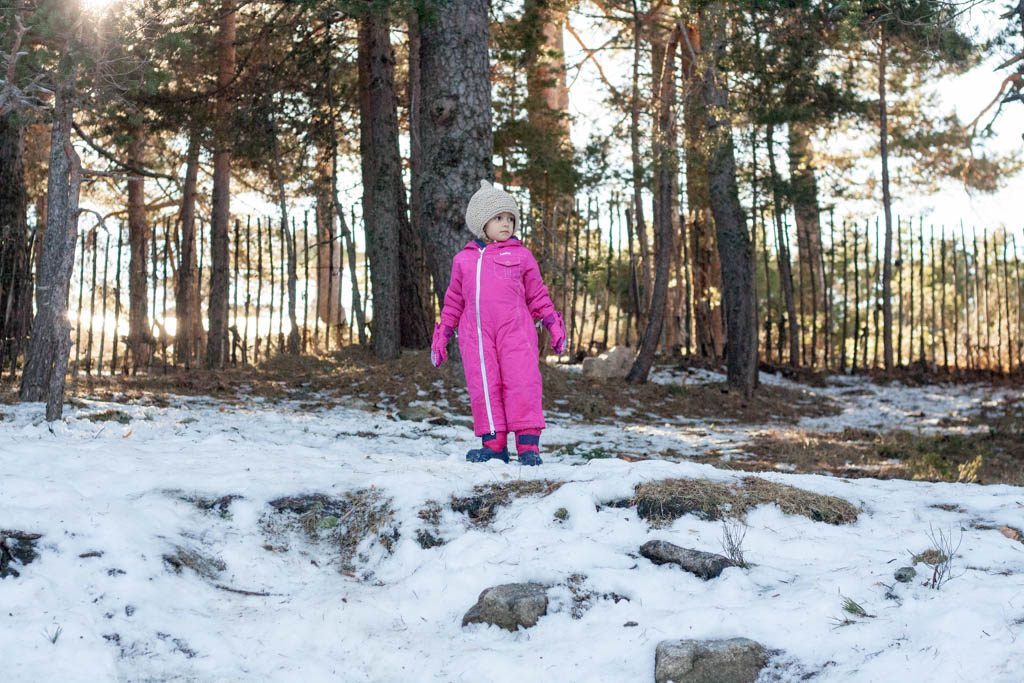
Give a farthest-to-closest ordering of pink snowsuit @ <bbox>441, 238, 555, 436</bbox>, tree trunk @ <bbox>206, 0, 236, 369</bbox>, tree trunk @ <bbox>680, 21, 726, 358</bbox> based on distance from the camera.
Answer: tree trunk @ <bbox>206, 0, 236, 369</bbox>
tree trunk @ <bbox>680, 21, 726, 358</bbox>
pink snowsuit @ <bbox>441, 238, 555, 436</bbox>

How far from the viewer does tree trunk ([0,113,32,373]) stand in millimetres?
9609

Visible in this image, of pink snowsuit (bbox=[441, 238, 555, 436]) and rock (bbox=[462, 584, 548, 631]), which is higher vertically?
pink snowsuit (bbox=[441, 238, 555, 436])

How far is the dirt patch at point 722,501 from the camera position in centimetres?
418

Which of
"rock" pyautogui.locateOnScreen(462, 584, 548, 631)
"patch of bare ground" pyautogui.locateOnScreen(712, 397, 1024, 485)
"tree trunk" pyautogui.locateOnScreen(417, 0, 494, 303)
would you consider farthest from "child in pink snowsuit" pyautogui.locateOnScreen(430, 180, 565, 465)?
"tree trunk" pyautogui.locateOnScreen(417, 0, 494, 303)

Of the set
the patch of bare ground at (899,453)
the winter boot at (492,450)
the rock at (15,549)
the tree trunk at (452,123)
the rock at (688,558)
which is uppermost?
the tree trunk at (452,123)

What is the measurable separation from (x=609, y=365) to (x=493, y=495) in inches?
331

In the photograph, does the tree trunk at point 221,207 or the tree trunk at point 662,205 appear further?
the tree trunk at point 221,207

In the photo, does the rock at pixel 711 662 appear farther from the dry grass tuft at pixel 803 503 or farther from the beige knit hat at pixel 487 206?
the beige knit hat at pixel 487 206

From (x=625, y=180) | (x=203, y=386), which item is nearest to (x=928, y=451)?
(x=625, y=180)

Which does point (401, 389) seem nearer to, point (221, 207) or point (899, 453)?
point (899, 453)

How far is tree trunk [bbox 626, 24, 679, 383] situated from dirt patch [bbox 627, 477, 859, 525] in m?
7.20

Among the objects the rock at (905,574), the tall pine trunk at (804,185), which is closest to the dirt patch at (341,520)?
the rock at (905,574)

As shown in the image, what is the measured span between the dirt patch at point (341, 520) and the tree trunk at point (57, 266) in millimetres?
2674

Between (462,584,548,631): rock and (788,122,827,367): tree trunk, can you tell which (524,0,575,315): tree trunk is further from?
(462,584,548,631): rock
